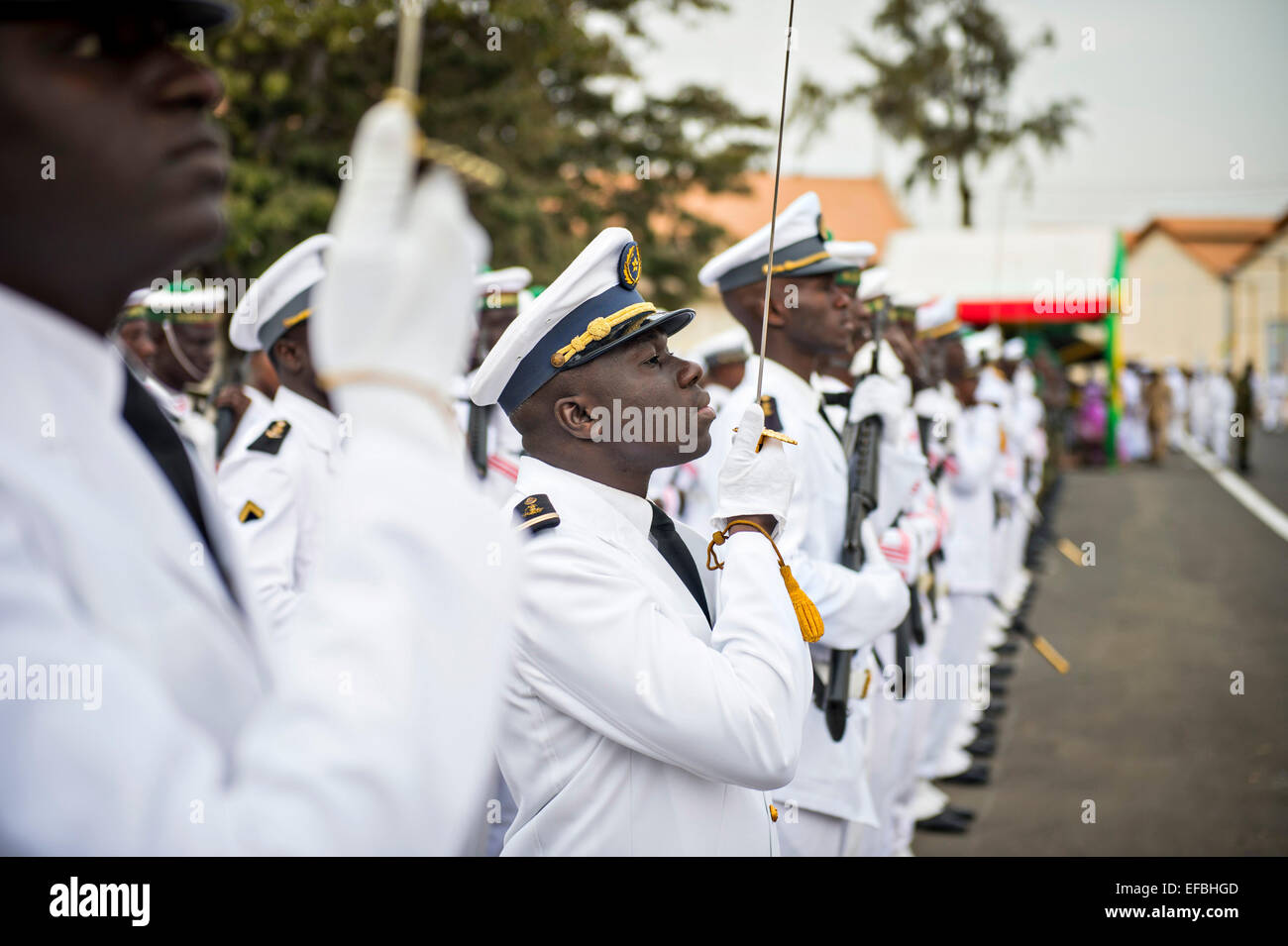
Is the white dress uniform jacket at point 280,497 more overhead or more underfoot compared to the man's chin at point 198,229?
more underfoot

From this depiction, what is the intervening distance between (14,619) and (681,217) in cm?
2161

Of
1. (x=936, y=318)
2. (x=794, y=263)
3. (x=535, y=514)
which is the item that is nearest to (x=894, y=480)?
(x=794, y=263)

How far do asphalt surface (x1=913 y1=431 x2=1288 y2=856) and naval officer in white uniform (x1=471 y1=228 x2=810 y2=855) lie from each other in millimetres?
3985

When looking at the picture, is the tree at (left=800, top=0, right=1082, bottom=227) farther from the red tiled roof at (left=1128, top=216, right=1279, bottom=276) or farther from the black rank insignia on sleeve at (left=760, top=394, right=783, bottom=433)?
the red tiled roof at (left=1128, top=216, right=1279, bottom=276)

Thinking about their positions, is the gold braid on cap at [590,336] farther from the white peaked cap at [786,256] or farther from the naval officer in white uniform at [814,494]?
the white peaked cap at [786,256]

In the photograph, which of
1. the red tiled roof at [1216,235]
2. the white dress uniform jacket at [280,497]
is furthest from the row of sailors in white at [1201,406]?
the red tiled roof at [1216,235]

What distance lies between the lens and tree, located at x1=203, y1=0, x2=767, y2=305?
35.9ft

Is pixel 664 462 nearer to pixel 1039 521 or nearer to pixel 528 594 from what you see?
pixel 528 594

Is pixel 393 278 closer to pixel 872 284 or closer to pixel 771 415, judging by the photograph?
pixel 771 415

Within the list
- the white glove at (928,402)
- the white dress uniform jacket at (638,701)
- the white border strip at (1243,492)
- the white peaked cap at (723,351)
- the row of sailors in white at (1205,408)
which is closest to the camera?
the white dress uniform jacket at (638,701)

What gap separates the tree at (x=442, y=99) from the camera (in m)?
10.9

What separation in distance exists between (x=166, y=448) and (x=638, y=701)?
36.7 inches
